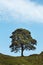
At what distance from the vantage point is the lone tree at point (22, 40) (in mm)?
116181

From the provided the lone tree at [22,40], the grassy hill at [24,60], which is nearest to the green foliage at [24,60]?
the grassy hill at [24,60]

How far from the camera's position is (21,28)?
120m

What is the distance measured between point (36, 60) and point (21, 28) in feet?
118

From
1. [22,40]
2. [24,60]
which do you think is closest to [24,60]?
[24,60]

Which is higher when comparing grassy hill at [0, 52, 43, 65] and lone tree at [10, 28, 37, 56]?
lone tree at [10, 28, 37, 56]

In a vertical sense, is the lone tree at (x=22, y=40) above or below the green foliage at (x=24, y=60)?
above

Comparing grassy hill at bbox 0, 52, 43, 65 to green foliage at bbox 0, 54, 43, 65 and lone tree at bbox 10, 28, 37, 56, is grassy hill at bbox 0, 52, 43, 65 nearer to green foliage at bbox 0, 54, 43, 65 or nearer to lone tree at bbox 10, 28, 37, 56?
green foliage at bbox 0, 54, 43, 65

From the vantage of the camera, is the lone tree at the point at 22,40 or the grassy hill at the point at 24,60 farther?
the lone tree at the point at 22,40

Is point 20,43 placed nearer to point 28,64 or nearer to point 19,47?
point 19,47

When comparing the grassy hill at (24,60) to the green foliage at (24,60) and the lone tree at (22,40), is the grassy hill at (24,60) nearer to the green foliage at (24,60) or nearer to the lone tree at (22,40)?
the green foliage at (24,60)

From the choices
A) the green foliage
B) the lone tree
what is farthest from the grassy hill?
the lone tree

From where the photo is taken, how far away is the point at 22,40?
116 metres

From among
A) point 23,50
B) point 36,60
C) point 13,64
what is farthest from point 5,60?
point 23,50

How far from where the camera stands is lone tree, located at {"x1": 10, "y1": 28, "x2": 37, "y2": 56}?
116 metres
